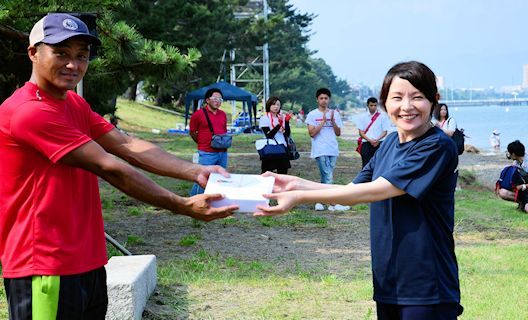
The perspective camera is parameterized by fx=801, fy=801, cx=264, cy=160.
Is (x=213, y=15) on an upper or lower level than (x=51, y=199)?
upper

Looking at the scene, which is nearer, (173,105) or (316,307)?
(316,307)

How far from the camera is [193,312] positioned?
18.7ft

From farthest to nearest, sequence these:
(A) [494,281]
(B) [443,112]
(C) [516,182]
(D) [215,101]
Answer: (B) [443,112] < (C) [516,182] < (D) [215,101] < (A) [494,281]

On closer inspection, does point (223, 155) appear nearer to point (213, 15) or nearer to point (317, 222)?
point (317, 222)

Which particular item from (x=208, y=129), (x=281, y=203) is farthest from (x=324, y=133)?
(x=281, y=203)

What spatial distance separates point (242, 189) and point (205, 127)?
7720 millimetres

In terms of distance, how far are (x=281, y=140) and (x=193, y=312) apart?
598cm

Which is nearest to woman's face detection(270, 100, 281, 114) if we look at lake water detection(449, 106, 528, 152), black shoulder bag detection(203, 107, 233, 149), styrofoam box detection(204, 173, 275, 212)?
black shoulder bag detection(203, 107, 233, 149)

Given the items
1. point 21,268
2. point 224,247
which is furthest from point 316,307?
point 21,268

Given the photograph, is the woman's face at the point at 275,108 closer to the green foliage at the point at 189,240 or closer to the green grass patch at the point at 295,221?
the green grass patch at the point at 295,221

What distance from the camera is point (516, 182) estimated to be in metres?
11.5

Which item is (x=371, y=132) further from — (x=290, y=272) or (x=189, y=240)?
(x=290, y=272)

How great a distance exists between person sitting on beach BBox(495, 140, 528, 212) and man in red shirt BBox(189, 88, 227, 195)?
406cm

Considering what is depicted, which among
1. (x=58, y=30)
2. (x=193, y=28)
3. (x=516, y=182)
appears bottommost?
(x=516, y=182)
